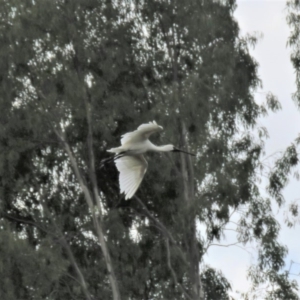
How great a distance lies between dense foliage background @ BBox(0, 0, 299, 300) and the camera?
1534 centimetres

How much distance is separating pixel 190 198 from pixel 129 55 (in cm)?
234

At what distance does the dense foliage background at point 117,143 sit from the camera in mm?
15344

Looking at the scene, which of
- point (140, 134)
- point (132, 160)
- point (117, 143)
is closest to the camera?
point (140, 134)

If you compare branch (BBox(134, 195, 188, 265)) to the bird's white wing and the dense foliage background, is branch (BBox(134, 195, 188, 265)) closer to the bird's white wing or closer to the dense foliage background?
the dense foliage background

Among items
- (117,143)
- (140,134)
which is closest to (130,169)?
(140,134)

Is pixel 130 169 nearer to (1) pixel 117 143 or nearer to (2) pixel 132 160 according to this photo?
(2) pixel 132 160

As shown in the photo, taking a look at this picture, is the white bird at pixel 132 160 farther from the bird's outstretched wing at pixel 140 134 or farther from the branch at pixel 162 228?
the branch at pixel 162 228

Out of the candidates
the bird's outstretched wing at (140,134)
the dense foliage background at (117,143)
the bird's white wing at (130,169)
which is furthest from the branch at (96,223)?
the bird's outstretched wing at (140,134)

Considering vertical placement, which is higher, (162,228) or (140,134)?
(162,228)

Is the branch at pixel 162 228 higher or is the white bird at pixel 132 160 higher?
the branch at pixel 162 228

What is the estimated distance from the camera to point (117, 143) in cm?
1565

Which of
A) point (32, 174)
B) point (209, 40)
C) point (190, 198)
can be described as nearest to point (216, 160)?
point (190, 198)

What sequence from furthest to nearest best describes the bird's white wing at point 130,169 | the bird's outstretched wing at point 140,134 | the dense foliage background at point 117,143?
the dense foliage background at point 117,143 < the bird's white wing at point 130,169 < the bird's outstretched wing at point 140,134

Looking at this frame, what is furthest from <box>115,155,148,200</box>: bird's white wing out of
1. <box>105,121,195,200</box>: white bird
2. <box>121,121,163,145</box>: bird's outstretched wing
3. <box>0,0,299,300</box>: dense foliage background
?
<box>0,0,299,300</box>: dense foliage background
